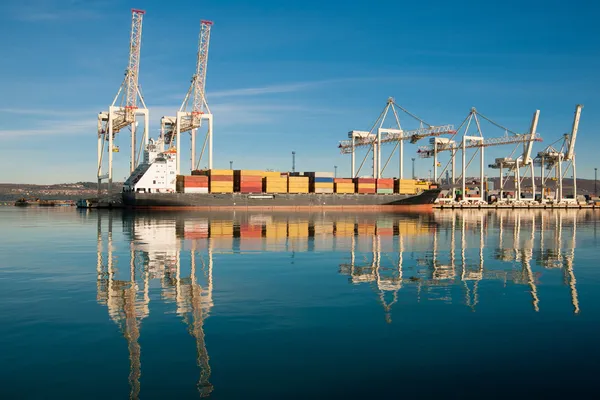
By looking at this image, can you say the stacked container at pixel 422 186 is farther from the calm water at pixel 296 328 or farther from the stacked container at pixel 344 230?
the calm water at pixel 296 328

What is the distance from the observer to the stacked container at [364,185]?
96.1 metres

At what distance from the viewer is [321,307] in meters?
12.7

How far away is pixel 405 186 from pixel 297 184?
2174 centimetres

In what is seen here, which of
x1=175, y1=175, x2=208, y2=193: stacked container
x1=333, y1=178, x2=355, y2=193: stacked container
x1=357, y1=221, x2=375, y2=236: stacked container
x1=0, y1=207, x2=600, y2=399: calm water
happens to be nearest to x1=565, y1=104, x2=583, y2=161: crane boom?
x1=333, y1=178, x2=355, y2=193: stacked container

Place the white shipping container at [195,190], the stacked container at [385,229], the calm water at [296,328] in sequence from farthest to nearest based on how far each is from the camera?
the white shipping container at [195,190]
the stacked container at [385,229]
the calm water at [296,328]

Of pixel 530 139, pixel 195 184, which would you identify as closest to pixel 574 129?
pixel 530 139

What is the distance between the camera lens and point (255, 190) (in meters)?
88.4

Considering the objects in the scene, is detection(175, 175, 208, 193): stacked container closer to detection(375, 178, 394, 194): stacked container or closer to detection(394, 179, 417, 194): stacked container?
detection(375, 178, 394, 194): stacked container

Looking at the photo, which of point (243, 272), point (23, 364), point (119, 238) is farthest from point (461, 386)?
point (119, 238)

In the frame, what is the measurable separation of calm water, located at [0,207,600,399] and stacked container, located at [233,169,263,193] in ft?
218

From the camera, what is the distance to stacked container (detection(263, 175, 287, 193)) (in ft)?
293

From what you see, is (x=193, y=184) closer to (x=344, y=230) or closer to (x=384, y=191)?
(x=384, y=191)

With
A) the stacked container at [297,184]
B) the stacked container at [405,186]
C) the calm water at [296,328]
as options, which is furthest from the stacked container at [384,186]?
the calm water at [296,328]

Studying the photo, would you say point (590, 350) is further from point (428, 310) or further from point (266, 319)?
point (266, 319)
